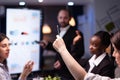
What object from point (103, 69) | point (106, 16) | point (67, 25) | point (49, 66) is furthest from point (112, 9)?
point (103, 69)

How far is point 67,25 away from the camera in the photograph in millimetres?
2959

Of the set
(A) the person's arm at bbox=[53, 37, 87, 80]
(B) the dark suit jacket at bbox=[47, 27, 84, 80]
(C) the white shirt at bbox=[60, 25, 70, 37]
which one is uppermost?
(A) the person's arm at bbox=[53, 37, 87, 80]

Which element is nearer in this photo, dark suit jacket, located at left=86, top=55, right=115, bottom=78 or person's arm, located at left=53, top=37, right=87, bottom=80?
person's arm, located at left=53, top=37, right=87, bottom=80

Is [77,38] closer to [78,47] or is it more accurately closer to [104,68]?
[78,47]

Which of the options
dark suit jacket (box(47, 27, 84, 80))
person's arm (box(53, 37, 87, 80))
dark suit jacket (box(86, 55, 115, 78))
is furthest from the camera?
dark suit jacket (box(47, 27, 84, 80))

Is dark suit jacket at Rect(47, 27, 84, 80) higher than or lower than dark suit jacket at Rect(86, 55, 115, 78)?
lower

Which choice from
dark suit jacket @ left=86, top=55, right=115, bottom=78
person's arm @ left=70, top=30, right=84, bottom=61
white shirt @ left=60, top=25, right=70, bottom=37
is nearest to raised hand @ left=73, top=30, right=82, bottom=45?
person's arm @ left=70, top=30, right=84, bottom=61

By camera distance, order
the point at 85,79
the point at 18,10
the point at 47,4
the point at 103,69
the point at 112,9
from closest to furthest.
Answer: the point at 85,79, the point at 103,69, the point at 18,10, the point at 47,4, the point at 112,9

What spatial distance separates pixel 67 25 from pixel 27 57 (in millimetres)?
563

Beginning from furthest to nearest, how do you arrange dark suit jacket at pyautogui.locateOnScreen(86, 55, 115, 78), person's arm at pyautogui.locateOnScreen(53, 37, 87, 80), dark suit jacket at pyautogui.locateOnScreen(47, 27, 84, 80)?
1. dark suit jacket at pyautogui.locateOnScreen(47, 27, 84, 80)
2. dark suit jacket at pyautogui.locateOnScreen(86, 55, 115, 78)
3. person's arm at pyautogui.locateOnScreen(53, 37, 87, 80)

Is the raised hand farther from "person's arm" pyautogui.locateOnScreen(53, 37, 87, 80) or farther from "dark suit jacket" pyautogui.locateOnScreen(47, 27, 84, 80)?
"person's arm" pyautogui.locateOnScreen(53, 37, 87, 80)

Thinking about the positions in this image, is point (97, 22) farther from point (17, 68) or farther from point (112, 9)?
point (17, 68)

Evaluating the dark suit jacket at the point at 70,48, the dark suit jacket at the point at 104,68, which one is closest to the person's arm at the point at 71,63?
the dark suit jacket at the point at 104,68

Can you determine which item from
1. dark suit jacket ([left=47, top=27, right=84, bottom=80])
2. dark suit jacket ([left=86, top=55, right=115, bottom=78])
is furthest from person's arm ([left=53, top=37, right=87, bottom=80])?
dark suit jacket ([left=47, top=27, right=84, bottom=80])
